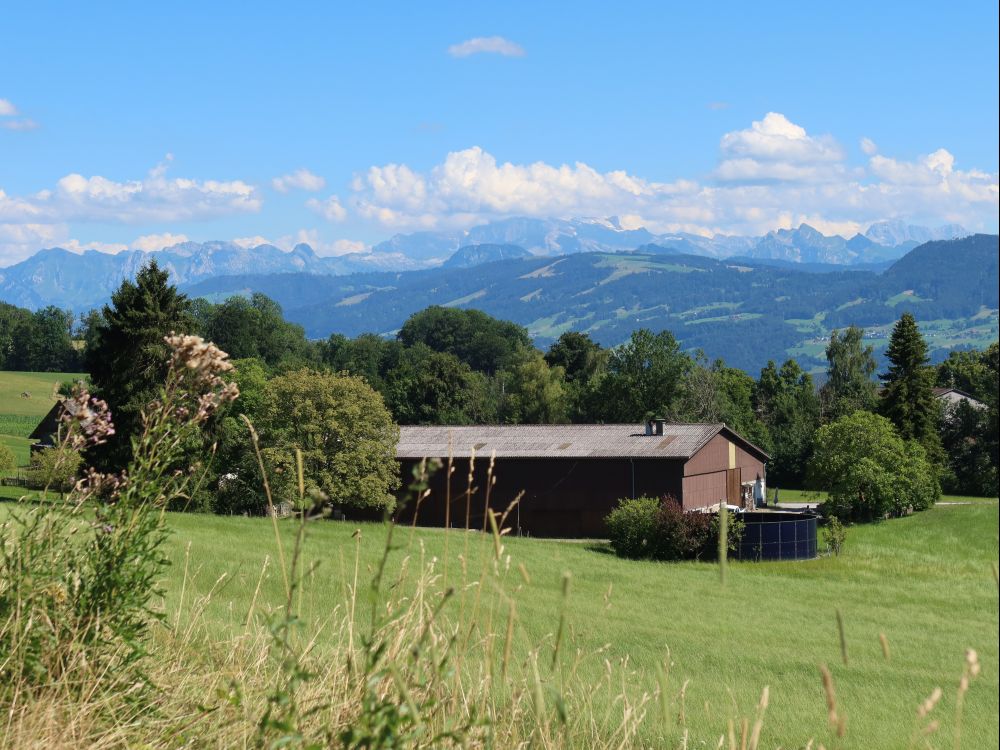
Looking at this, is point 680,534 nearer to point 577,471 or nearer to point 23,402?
point 577,471

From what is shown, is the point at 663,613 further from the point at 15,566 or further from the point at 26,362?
the point at 26,362

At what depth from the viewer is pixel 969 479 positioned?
155ft

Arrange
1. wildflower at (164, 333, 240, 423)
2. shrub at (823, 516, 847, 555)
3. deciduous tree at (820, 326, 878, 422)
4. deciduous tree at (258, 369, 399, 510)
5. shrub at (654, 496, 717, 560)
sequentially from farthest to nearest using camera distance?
1. deciduous tree at (820, 326, 878, 422)
2. deciduous tree at (258, 369, 399, 510)
3. shrub at (823, 516, 847, 555)
4. shrub at (654, 496, 717, 560)
5. wildflower at (164, 333, 240, 423)

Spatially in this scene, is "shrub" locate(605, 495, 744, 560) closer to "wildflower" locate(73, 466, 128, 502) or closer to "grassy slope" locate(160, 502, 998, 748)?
"grassy slope" locate(160, 502, 998, 748)

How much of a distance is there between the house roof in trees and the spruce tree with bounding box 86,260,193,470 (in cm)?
1270

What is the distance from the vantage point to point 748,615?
78.5 feet

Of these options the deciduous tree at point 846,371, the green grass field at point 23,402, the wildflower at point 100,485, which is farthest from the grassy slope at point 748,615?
the green grass field at point 23,402

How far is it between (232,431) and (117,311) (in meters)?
7.82

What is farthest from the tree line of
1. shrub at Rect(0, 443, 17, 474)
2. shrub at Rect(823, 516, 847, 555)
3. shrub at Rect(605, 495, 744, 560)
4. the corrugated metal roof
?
shrub at Rect(605, 495, 744, 560)

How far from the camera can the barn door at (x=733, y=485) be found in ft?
170

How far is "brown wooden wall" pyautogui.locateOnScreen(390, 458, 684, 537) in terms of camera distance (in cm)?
4572

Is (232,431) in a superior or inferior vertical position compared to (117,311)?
inferior

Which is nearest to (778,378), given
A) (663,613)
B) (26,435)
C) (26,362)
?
(26,435)

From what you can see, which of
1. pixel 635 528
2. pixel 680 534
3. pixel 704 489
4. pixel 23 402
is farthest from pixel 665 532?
pixel 23 402
